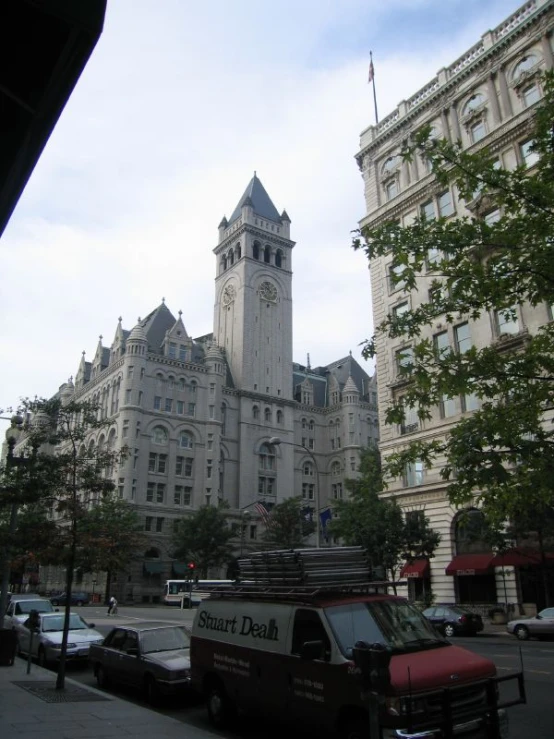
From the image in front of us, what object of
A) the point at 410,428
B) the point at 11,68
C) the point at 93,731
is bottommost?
the point at 93,731

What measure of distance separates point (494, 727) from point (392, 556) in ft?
85.2

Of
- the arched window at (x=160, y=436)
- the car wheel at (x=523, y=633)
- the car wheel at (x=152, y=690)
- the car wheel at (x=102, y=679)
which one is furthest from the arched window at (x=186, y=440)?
the car wheel at (x=152, y=690)

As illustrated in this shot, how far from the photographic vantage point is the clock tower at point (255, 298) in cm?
8169

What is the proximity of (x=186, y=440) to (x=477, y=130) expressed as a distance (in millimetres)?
50197

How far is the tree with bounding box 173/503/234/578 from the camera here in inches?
2355

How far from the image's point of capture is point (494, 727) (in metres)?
7.30

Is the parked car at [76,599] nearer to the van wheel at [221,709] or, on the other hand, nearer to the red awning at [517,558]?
the red awning at [517,558]

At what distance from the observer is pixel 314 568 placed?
989 centimetres

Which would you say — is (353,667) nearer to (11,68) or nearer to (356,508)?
(11,68)

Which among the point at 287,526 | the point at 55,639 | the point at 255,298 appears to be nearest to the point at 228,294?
the point at 255,298

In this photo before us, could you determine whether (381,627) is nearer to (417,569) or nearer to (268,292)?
(417,569)

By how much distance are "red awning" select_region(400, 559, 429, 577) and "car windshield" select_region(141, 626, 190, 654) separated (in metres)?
21.2

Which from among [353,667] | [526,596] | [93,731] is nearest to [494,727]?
[353,667]

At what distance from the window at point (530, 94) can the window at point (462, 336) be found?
1243 centimetres
